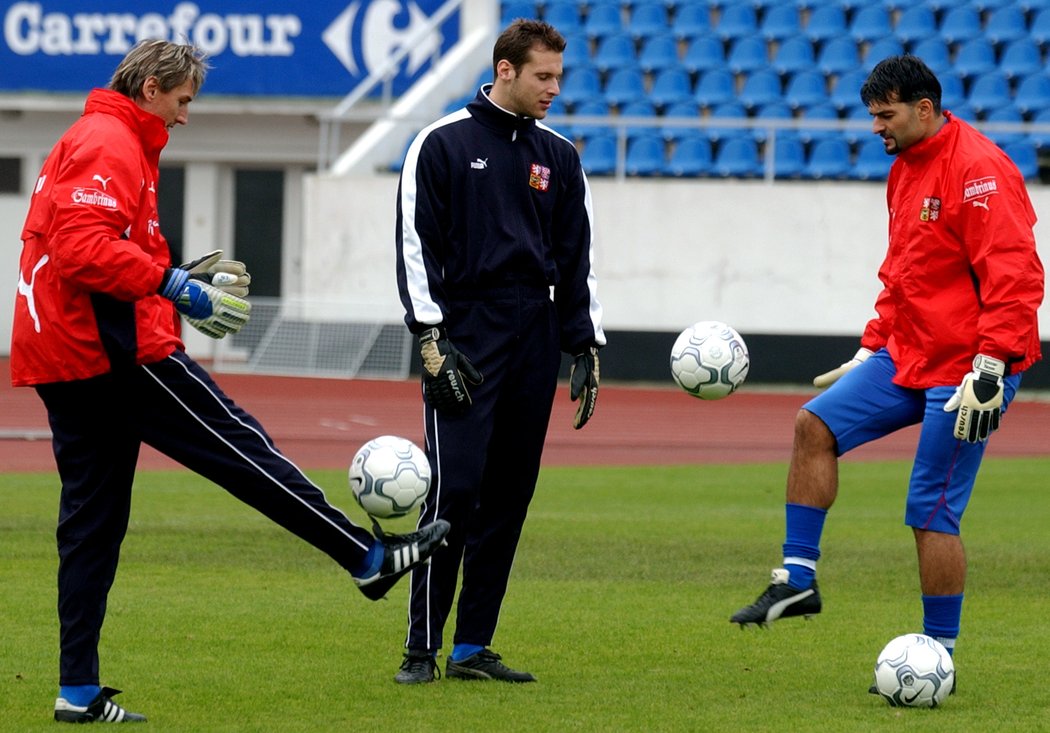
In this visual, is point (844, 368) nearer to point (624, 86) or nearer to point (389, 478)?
point (389, 478)

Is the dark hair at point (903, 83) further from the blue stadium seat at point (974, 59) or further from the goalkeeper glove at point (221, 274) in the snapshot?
the blue stadium seat at point (974, 59)

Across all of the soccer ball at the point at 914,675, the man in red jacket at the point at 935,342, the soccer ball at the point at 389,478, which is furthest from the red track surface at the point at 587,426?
the soccer ball at the point at 914,675

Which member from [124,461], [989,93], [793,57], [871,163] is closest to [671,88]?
[793,57]

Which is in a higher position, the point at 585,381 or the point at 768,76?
the point at 768,76

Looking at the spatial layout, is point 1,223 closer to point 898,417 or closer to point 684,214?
point 684,214

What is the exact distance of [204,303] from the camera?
17.1 ft

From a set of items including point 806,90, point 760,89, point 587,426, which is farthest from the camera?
point 760,89

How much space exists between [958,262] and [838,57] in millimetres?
Answer: 17503

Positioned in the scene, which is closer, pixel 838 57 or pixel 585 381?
pixel 585 381

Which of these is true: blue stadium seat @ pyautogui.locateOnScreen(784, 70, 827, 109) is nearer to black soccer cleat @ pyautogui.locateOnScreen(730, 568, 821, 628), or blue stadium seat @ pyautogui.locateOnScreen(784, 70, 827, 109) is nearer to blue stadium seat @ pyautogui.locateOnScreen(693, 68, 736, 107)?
blue stadium seat @ pyautogui.locateOnScreen(693, 68, 736, 107)

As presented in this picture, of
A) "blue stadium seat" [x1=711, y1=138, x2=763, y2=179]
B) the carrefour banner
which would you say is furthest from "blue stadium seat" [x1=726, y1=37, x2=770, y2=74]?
the carrefour banner

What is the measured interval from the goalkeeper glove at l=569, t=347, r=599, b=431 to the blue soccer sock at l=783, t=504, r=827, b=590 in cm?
85

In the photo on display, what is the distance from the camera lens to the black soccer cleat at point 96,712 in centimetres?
535

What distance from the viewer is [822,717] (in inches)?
218
